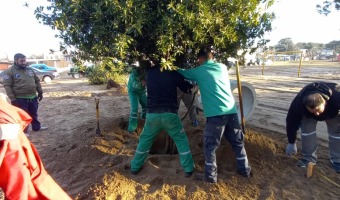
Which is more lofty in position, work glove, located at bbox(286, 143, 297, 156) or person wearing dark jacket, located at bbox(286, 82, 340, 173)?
person wearing dark jacket, located at bbox(286, 82, 340, 173)

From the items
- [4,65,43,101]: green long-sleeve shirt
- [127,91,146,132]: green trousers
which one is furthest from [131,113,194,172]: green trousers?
[4,65,43,101]: green long-sleeve shirt

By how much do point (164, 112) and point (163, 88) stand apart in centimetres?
32

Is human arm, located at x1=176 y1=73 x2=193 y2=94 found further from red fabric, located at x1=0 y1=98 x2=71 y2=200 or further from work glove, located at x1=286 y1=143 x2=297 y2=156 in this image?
red fabric, located at x1=0 y1=98 x2=71 y2=200

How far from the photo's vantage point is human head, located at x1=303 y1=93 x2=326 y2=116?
3.66m

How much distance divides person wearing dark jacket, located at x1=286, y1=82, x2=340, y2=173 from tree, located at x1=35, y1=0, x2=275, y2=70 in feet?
4.04

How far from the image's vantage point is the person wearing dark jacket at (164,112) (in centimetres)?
376

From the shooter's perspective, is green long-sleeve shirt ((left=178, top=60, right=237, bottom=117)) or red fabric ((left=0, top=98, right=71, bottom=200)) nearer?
red fabric ((left=0, top=98, right=71, bottom=200))

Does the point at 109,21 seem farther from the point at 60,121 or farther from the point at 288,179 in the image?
the point at 60,121

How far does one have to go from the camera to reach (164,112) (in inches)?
147

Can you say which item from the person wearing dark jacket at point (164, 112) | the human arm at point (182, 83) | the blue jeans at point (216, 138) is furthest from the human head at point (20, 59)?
the blue jeans at point (216, 138)

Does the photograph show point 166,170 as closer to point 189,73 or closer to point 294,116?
point 189,73

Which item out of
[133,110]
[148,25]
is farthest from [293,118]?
[133,110]

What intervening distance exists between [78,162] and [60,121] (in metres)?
3.67

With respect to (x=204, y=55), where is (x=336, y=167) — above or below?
below
